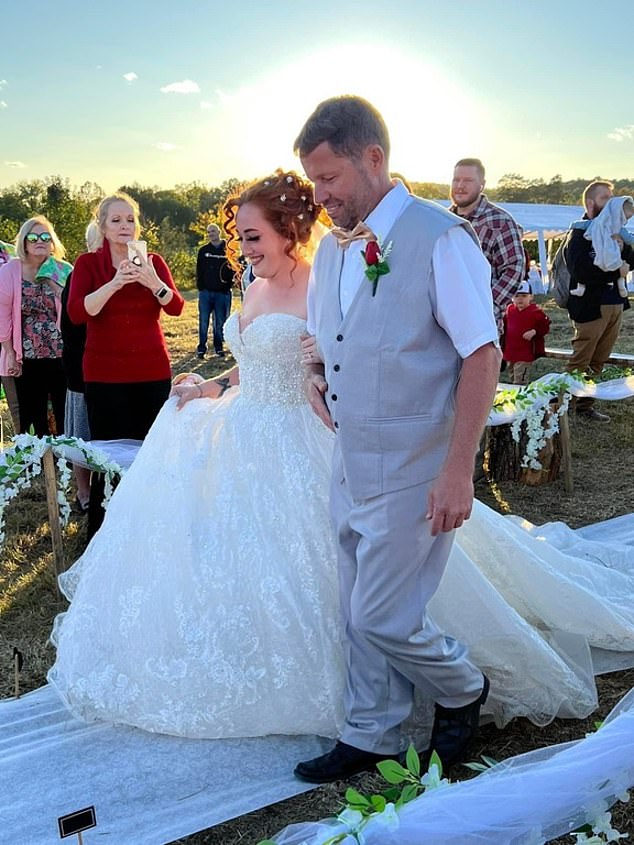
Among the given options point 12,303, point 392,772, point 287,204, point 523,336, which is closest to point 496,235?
point 287,204

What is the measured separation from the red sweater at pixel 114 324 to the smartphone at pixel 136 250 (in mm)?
214

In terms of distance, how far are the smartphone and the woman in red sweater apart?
17 mm

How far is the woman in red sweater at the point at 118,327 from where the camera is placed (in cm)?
465

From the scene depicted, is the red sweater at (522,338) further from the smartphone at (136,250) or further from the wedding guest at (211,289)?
the wedding guest at (211,289)

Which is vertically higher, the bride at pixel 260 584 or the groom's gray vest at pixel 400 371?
the groom's gray vest at pixel 400 371

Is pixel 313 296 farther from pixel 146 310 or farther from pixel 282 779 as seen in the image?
pixel 146 310

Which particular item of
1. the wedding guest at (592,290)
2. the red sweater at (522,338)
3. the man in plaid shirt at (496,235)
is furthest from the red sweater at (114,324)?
the red sweater at (522,338)

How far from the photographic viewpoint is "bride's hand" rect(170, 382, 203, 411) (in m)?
3.54

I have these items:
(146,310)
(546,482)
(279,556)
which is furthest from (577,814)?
(546,482)

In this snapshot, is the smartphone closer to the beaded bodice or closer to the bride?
the bride

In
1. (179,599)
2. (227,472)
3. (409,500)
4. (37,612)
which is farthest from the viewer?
(37,612)

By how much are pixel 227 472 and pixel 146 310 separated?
1.92m

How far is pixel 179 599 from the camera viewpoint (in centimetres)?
296

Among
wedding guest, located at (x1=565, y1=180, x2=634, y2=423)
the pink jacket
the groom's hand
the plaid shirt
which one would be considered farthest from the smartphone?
wedding guest, located at (x1=565, y1=180, x2=634, y2=423)
